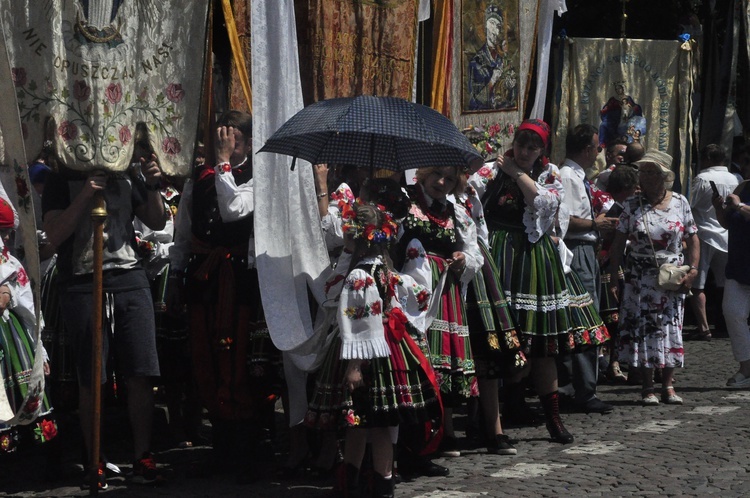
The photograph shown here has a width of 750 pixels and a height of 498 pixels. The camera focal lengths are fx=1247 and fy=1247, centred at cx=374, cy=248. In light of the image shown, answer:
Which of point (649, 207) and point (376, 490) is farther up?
point (649, 207)

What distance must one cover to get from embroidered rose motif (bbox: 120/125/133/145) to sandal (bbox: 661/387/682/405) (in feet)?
15.4

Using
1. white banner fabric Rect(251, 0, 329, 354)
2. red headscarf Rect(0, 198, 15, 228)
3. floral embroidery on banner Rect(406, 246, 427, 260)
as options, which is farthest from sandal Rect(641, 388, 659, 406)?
red headscarf Rect(0, 198, 15, 228)

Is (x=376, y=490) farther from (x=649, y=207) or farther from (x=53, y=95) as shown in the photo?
(x=649, y=207)

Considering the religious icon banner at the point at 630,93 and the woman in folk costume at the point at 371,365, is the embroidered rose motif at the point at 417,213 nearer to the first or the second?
the woman in folk costume at the point at 371,365

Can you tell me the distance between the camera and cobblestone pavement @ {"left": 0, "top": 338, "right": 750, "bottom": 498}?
6402mm

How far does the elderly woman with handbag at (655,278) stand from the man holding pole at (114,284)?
3.91m

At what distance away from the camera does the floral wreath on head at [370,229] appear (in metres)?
6.03

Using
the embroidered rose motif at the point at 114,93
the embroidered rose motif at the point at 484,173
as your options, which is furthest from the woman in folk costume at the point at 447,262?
the embroidered rose motif at the point at 114,93

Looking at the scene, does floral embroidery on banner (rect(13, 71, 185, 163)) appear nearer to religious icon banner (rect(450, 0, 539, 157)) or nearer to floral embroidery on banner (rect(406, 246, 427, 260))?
floral embroidery on banner (rect(406, 246, 427, 260))

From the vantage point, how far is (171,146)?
6402 millimetres

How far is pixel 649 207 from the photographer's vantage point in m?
9.12

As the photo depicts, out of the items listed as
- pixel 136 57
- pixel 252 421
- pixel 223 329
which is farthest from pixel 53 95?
pixel 252 421

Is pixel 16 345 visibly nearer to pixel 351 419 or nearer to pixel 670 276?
pixel 351 419

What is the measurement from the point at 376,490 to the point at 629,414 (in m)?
3.12
